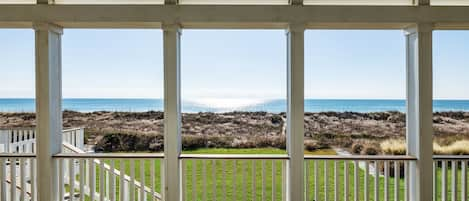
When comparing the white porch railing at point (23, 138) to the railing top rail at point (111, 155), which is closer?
the railing top rail at point (111, 155)

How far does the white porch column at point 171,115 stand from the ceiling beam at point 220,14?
21cm

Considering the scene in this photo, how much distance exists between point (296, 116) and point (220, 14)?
1.31m

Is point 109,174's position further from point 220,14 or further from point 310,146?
point 310,146

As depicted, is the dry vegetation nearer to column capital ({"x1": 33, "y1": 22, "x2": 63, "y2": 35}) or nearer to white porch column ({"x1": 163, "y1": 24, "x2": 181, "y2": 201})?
white porch column ({"x1": 163, "y1": 24, "x2": 181, "y2": 201})

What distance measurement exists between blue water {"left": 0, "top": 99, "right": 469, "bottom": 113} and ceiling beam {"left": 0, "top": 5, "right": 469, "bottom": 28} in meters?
0.87

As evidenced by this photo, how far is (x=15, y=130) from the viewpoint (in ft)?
12.1

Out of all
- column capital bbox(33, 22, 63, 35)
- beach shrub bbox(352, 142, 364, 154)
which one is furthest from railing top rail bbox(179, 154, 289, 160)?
column capital bbox(33, 22, 63, 35)

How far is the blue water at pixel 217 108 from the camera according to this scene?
3.60m

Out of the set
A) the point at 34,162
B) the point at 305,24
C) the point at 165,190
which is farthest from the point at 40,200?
the point at 305,24

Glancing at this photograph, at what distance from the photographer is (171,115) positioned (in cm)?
340

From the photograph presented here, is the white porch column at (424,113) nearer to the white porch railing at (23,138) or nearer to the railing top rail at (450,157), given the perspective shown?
the railing top rail at (450,157)

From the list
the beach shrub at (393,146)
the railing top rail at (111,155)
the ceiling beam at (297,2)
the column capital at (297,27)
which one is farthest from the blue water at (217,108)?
the ceiling beam at (297,2)

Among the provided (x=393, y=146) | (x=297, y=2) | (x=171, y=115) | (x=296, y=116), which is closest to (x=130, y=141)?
(x=171, y=115)

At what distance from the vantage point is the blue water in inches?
142
